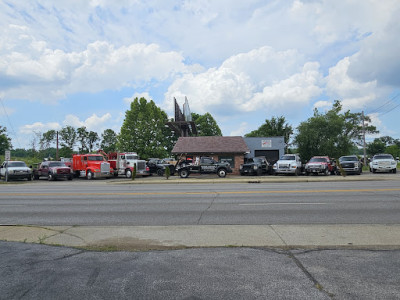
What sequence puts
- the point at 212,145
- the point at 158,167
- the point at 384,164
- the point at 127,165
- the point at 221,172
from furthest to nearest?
1. the point at 212,145
2. the point at 158,167
3. the point at 127,165
4. the point at 384,164
5. the point at 221,172

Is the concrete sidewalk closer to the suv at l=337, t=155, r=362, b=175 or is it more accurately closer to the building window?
the suv at l=337, t=155, r=362, b=175

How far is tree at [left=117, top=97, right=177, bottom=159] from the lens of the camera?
5631 cm

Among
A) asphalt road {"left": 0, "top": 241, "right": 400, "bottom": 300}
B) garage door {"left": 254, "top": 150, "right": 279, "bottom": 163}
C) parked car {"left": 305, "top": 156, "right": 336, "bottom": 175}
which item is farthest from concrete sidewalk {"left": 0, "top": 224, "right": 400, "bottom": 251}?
garage door {"left": 254, "top": 150, "right": 279, "bottom": 163}

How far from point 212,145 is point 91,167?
1420cm

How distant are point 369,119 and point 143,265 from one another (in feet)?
280

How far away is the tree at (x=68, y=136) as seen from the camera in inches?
4168

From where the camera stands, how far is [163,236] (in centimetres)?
666

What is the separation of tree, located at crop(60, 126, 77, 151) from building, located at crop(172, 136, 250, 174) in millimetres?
78760

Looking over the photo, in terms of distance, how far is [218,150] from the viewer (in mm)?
36906

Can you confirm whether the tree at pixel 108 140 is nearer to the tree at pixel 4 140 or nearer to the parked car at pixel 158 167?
the tree at pixel 4 140

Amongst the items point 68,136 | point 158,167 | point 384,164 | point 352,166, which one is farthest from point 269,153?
point 68,136

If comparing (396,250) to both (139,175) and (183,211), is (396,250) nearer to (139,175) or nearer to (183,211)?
(183,211)

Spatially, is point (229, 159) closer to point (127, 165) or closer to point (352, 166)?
point (127, 165)

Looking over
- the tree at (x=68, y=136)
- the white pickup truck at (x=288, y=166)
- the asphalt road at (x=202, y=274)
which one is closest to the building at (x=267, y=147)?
the white pickup truck at (x=288, y=166)
